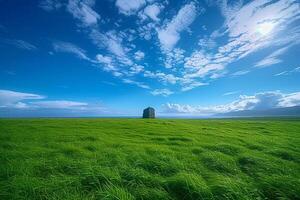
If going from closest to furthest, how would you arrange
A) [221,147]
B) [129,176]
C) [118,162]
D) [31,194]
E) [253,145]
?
[31,194] < [129,176] < [118,162] < [221,147] < [253,145]

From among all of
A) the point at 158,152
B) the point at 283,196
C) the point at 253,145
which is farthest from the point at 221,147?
the point at 283,196

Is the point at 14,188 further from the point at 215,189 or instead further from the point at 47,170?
the point at 215,189

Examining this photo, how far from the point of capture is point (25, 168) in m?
8.14

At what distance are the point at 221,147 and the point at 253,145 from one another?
340 centimetres

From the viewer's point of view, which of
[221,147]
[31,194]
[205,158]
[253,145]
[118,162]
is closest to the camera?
[31,194]

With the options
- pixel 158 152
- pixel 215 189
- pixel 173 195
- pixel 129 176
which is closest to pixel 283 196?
pixel 215 189

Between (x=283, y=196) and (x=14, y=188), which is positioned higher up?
(x=14, y=188)

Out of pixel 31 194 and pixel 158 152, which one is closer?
pixel 31 194

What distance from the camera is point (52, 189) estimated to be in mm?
6152

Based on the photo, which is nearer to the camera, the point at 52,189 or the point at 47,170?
the point at 52,189

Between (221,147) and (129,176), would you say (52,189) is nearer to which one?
(129,176)

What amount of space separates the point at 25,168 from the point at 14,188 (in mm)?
2357

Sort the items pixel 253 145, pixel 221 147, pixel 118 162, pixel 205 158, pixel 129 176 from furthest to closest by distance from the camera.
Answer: pixel 253 145 → pixel 221 147 → pixel 205 158 → pixel 118 162 → pixel 129 176

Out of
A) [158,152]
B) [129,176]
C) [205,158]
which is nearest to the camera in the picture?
[129,176]
